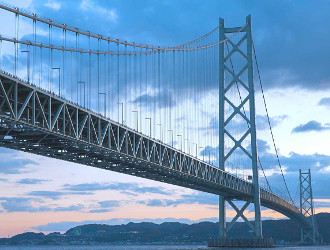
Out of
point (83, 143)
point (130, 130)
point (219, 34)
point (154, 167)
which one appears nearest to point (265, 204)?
point (219, 34)

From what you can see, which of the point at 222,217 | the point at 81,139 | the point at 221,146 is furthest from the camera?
the point at 222,217

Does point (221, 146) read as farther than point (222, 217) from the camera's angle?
No

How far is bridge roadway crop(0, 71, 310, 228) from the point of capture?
36.4 metres

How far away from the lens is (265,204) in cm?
10075

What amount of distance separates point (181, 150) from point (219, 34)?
30056 millimetres

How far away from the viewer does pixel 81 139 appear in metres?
42.7

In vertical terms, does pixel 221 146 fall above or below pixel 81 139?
above

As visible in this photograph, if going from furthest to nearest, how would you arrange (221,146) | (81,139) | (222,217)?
(222,217) < (221,146) < (81,139)

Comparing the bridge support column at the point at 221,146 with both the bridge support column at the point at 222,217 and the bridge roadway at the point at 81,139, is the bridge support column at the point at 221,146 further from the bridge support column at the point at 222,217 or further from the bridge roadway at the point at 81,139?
the bridge roadway at the point at 81,139

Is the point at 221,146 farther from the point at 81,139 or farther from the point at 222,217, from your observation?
the point at 81,139

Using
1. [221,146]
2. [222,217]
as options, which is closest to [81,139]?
[221,146]

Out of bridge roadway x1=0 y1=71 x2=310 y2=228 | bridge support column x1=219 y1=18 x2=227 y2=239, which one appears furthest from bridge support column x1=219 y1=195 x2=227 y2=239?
bridge roadway x1=0 y1=71 x2=310 y2=228

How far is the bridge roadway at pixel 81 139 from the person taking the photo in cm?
3644

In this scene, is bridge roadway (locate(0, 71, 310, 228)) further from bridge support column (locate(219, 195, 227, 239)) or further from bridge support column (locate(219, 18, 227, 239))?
bridge support column (locate(219, 195, 227, 239))
